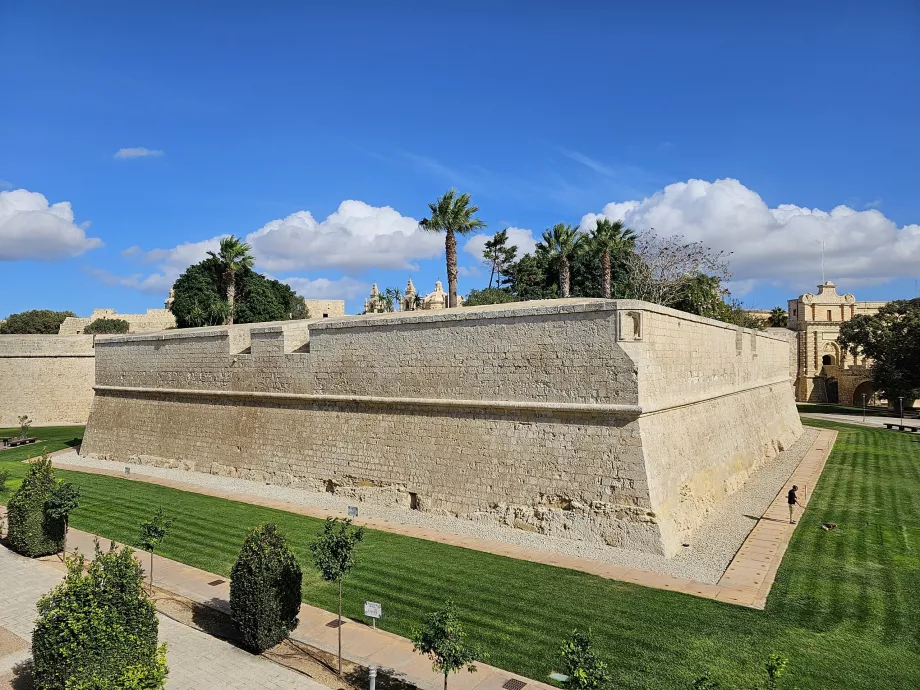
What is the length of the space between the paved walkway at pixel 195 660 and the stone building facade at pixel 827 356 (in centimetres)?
5005

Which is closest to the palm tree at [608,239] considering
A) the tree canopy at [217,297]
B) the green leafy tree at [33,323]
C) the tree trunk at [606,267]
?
the tree trunk at [606,267]

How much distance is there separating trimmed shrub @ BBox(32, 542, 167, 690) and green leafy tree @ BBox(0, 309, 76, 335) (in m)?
58.6

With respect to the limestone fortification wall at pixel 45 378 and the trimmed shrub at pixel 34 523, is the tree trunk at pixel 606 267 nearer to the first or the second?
the trimmed shrub at pixel 34 523

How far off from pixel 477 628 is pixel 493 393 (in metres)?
5.64

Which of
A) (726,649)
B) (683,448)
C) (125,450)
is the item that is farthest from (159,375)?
(726,649)

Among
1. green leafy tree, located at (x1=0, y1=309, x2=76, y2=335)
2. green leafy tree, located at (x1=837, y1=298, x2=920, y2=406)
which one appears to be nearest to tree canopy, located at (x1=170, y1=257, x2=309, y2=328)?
green leafy tree, located at (x1=0, y1=309, x2=76, y2=335)

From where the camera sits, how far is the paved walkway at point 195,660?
A: 702 centimetres

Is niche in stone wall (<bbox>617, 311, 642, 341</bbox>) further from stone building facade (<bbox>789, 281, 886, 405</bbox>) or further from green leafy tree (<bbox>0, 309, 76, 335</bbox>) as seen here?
green leafy tree (<bbox>0, 309, 76, 335</bbox>)

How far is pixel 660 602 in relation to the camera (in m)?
8.80

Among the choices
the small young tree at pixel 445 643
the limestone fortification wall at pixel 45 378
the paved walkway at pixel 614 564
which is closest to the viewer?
the small young tree at pixel 445 643

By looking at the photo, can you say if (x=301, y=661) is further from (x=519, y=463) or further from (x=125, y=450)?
(x=125, y=450)

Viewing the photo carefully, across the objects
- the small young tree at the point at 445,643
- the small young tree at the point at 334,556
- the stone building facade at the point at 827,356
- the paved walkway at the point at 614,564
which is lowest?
the paved walkway at the point at 614,564

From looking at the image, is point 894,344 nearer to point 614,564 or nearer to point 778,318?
point 778,318

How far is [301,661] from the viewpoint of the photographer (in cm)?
750
